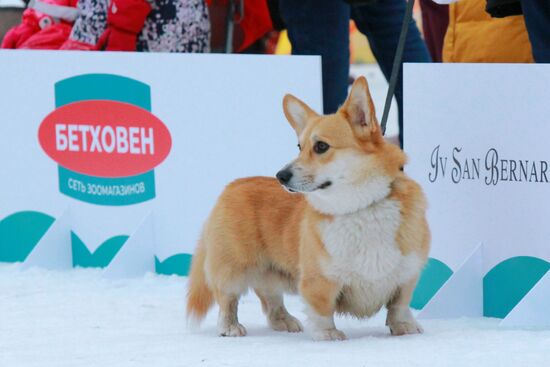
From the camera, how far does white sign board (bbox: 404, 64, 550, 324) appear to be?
313cm

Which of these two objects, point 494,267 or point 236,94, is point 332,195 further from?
point 236,94

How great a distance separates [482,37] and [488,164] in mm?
799

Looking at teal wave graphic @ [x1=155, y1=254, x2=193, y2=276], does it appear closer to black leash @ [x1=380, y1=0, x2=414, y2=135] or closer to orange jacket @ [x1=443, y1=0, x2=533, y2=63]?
black leash @ [x1=380, y1=0, x2=414, y2=135]

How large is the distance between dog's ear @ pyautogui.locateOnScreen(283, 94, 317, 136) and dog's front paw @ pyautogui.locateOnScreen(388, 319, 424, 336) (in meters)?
0.62

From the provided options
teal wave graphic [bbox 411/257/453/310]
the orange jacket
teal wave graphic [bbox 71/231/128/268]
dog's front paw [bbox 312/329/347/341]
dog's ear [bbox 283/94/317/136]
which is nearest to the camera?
dog's front paw [bbox 312/329/347/341]

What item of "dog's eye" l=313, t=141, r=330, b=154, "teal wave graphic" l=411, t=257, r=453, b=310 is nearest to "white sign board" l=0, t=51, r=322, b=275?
"teal wave graphic" l=411, t=257, r=453, b=310

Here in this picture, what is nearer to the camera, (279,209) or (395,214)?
(395,214)

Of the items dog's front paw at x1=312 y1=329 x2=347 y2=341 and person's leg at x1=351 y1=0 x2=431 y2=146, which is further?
person's leg at x1=351 y1=0 x2=431 y2=146

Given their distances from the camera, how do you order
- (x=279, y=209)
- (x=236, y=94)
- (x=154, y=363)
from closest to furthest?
(x=154, y=363) < (x=279, y=209) < (x=236, y=94)

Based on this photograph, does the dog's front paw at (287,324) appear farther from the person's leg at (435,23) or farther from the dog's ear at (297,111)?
the person's leg at (435,23)

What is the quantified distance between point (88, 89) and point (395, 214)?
5.67ft

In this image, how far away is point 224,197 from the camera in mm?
3254

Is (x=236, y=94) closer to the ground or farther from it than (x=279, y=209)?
farther from it

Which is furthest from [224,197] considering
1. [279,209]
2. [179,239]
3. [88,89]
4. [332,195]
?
[88,89]
